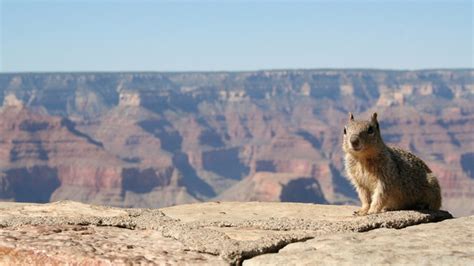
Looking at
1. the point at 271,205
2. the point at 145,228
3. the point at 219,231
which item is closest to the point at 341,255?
the point at 219,231

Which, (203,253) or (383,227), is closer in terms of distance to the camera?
(203,253)

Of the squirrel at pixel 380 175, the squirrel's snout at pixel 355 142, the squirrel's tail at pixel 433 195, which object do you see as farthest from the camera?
the squirrel's tail at pixel 433 195

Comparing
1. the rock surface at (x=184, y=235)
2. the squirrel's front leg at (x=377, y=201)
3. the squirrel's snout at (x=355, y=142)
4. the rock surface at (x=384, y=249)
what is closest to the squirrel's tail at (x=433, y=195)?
the squirrel's front leg at (x=377, y=201)

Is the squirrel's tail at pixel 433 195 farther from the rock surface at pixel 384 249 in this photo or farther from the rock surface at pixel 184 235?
the rock surface at pixel 384 249

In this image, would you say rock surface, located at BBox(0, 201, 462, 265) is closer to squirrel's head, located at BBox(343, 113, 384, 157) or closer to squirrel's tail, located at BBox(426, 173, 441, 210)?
squirrel's tail, located at BBox(426, 173, 441, 210)

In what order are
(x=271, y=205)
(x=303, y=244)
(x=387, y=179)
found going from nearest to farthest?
(x=303, y=244) < (x=387, y=179) < (x=271, y=205)

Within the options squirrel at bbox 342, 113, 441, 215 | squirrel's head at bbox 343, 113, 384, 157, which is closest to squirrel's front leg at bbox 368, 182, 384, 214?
squirrel at bbox 342, 113, 441, 215

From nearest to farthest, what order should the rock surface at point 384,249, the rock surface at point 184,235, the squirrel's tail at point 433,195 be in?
1. the rock surface at point 384,249
2. the rock surface at point 184,235
3. the squirrel's tail at point 433,195

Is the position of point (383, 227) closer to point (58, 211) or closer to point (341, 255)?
point (341, 255)
